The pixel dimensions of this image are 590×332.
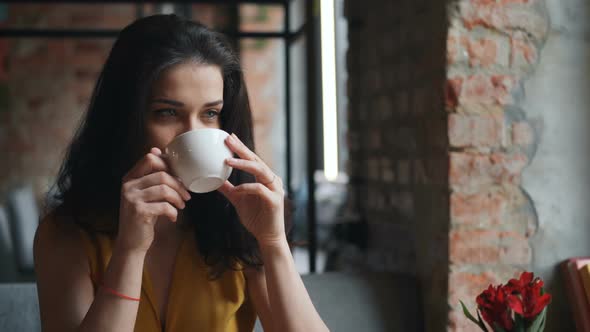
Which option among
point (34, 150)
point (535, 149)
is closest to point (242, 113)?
point (535, 149)

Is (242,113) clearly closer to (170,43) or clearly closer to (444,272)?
(170,43)

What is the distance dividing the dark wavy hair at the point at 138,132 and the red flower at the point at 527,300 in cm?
58

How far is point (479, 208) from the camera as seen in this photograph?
1.49m

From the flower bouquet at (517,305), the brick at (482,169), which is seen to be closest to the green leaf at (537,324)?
the flower bouquet at (517,305)

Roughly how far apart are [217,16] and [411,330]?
478cm

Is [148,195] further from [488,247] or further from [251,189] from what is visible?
[488,247]

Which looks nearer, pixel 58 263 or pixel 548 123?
pixel 58 263

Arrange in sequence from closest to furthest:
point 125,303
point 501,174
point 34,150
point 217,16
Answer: point 125,303 < point 501,174 < point 34,150 < point 217,16

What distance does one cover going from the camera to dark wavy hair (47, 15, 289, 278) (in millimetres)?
1184

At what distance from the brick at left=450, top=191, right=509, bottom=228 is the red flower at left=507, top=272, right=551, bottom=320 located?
50cm

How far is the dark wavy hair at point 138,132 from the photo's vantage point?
1184mm

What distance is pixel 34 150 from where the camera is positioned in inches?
215

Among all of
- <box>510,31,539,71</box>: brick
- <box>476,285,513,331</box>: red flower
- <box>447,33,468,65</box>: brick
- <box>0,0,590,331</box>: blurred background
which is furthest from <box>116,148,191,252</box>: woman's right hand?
<box>510,31,539,71</box>: brick

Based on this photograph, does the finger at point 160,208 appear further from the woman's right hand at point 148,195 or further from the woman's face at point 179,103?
the woman's face at point 179,103
